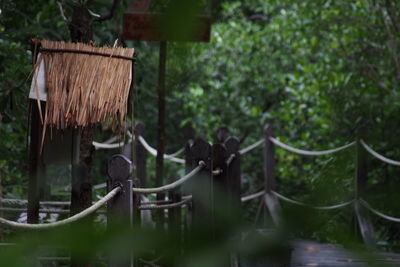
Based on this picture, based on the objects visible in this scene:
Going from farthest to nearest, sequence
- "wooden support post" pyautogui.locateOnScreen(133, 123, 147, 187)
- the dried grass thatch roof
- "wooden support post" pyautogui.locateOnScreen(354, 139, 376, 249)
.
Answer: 1. "wooden support post" pyautogui.locateOnScreen(133, 123, 147, 187)
2. the dried grass thatch roof
3. "wooden support post" pyautogui.locateOnScreen(354, 139, 376, 249)

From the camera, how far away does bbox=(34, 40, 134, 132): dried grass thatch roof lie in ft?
9.86

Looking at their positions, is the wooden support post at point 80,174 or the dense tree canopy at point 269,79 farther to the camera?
the dense tree canopy at point 269,79

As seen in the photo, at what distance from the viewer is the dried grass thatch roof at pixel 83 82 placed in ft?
9.86

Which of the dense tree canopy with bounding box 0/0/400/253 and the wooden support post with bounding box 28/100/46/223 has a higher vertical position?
the dense tree canopy with bounding box 0/0/400/253

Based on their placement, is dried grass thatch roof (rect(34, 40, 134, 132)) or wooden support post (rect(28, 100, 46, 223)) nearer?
dried grass thatch roof (rect(34, 40, 134, 132))

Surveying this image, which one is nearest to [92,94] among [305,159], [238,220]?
[238,220]

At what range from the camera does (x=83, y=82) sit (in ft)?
9.87

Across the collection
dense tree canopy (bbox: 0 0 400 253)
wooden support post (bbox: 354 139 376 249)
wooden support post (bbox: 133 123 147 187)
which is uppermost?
dense tree canopy (bbox: 0 0 400 253)

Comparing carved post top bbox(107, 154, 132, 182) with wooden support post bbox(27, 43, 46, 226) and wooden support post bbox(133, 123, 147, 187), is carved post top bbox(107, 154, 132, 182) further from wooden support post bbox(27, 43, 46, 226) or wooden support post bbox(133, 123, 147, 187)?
wooden support post bbox(133, 123, 147, 187)

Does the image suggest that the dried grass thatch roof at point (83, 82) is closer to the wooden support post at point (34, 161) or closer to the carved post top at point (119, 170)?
the carved post top at point (119, 170)

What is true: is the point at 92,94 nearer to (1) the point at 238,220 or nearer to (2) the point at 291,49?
(1) the point at 238,220

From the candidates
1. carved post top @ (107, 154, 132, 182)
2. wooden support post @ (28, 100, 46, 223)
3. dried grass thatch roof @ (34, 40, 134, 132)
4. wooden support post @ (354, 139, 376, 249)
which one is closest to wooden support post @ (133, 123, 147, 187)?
wooden support post @ (354, 139, 376, 249)

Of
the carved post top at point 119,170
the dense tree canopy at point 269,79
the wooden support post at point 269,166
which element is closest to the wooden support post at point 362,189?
the dense tree canopy at point 269,79

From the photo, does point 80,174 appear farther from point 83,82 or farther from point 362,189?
point 362,189
